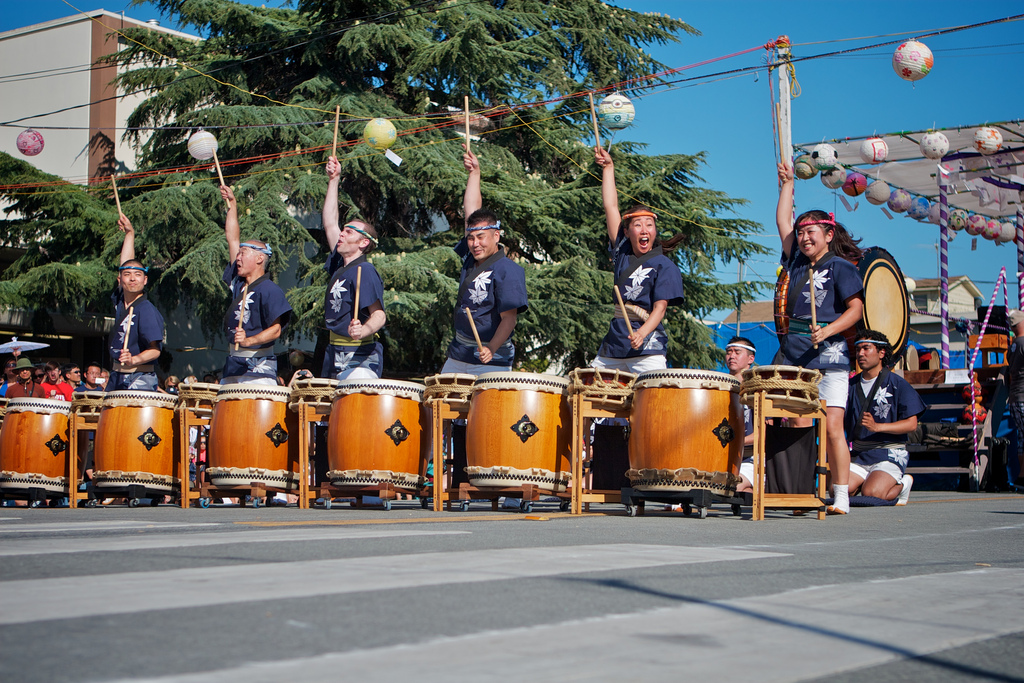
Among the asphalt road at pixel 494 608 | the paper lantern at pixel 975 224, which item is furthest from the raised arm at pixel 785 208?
the paper lantern at pixel 975 224

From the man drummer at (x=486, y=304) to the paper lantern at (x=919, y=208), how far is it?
15536 mm

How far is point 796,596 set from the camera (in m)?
3.08

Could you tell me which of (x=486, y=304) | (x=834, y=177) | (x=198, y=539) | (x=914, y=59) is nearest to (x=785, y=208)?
(x=486, y=304)

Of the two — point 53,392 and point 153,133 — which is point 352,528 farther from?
point 153,133

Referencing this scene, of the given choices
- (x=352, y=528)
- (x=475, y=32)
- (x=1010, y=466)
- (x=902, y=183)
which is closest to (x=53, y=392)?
(x=352, y=528)

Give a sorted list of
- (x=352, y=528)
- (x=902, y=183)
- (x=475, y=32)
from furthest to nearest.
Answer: (x=902, y=183), (x=475, y=32), (x=352, y=528)

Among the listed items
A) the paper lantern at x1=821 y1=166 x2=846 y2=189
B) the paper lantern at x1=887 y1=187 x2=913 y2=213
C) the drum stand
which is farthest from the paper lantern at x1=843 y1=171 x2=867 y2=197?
the drum stand

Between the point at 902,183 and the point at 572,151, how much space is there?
7.27m

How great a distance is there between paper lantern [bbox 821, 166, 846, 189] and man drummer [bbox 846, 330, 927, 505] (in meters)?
10.9

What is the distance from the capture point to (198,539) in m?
4.27

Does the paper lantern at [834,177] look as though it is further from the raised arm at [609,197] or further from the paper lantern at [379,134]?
the raised arm at [609,197]

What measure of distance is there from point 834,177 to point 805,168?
2.60ft

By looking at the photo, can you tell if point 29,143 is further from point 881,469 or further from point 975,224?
point 975,224

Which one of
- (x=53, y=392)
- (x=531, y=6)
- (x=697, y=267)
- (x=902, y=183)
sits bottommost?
(x=53, y=392)
